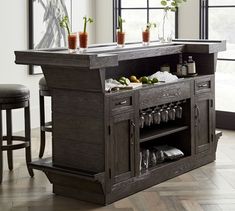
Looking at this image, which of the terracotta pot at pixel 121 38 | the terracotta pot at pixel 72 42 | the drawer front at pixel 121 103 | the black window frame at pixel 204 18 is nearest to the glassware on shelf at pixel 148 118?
the drawer front at pixel 121 103

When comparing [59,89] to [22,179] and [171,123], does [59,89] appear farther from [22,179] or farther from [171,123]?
[171,123]

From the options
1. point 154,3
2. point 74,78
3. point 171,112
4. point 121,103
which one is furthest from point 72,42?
point 154,3

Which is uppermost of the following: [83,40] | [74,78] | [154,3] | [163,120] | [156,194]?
[154,3]

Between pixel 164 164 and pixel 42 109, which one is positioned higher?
pixel 42 109

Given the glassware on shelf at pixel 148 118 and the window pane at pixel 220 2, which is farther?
the window pane at pixel 220 2

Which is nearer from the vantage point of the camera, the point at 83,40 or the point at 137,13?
the point at 83,40

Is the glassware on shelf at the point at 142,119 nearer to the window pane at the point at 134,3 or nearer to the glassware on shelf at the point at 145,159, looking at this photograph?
the glassware on shelf at the point at 145,159

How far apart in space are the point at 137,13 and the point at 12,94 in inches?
146

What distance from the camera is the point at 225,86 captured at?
8.14 meters

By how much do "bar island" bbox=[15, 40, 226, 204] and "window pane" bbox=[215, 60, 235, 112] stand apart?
223cm

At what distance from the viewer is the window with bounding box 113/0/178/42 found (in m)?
8.64

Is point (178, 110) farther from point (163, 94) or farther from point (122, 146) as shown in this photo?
point (122, 146)

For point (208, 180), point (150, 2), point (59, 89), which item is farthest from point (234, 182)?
point (150, 2)

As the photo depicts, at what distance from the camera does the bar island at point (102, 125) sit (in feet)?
15.7
